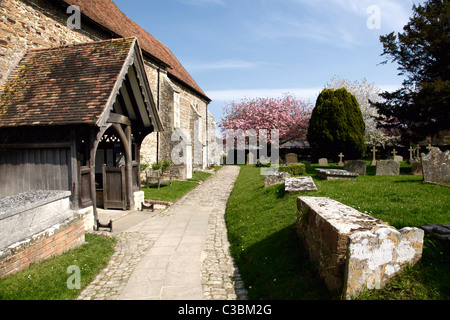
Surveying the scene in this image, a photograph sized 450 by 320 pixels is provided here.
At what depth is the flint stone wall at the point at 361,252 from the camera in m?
2.97

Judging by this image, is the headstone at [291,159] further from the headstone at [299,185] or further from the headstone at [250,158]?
the headstone at [299,185]

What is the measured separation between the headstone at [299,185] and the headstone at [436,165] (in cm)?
452

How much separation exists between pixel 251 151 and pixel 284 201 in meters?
28.7

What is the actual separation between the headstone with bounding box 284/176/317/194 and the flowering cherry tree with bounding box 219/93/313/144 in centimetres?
2634

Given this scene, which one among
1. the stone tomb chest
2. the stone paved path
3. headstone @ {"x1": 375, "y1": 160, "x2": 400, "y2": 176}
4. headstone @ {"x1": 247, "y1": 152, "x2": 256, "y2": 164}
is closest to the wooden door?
the stone paved path

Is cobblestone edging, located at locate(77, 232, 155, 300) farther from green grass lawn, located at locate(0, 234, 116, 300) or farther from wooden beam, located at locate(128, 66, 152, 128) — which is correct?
wooden beam, located at locate(128, 66, 152, 128)

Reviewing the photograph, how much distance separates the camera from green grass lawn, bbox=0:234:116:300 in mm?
3889

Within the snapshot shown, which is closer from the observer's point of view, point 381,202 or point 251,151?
point 381,202
